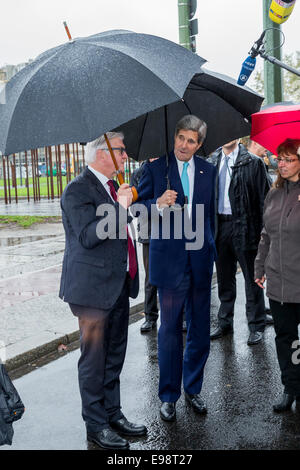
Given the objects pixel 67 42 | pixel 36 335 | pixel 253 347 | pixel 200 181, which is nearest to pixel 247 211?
pixel 253 347

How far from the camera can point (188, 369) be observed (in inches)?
159

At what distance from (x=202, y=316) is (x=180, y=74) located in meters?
1.72

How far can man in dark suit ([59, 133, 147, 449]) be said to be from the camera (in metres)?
3.25

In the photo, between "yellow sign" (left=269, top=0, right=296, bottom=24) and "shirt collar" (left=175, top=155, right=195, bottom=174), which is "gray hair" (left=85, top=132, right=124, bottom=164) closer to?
"shirt collar" (left=175, top=155, right=195, bottom=174)

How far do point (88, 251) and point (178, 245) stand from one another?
74 cm

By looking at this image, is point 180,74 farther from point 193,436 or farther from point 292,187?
point 193,436

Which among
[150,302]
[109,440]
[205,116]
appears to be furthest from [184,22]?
[109,440]

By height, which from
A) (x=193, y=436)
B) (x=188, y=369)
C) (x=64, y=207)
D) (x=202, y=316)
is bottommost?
(x=193, y=436)

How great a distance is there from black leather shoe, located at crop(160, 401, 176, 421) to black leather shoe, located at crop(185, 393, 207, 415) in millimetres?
161

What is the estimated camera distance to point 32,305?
6.52m

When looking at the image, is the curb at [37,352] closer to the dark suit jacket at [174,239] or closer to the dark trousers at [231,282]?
the dark trousers at [231,282]

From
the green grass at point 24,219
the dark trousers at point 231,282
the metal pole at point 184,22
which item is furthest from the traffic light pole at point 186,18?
the green grass at point 24,219

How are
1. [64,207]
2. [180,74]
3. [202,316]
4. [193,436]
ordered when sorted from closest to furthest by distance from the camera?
[180,74], [64,207], [193,436], [202,316]

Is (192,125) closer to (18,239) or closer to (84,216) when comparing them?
(84,216)
